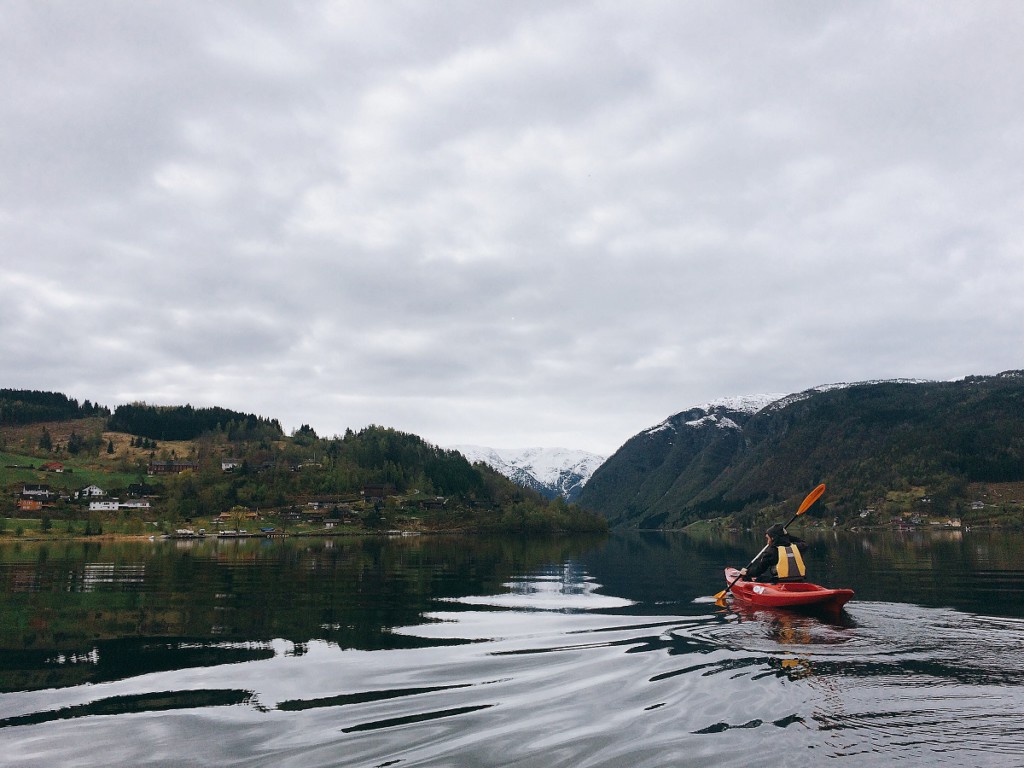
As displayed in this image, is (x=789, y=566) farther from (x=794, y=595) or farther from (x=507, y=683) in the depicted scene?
(x=507, y=683)

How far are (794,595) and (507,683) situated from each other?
18.3 meters

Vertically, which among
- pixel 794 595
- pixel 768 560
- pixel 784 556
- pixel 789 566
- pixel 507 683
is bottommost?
pixel 507 683

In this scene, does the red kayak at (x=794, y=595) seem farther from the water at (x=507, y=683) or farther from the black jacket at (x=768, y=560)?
the black jacket at (x=768, y=560)

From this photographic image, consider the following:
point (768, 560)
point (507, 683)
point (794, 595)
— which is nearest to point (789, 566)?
point (768, 560)

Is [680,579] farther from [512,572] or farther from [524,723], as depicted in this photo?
[524,723]

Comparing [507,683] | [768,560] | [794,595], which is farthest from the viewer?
[768,560]

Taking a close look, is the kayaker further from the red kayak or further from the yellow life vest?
the red kayak

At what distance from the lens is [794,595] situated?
1202 inches

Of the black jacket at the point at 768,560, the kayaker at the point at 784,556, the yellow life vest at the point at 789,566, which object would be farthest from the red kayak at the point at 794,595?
the black jacket at the point at 768,560

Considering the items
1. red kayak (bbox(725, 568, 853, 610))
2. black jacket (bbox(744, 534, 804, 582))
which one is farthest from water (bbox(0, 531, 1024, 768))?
black jacket (bbox(744, 534, 804, 582))

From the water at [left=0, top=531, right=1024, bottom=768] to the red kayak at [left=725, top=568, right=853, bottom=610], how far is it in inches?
26.2

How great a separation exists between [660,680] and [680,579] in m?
39.3

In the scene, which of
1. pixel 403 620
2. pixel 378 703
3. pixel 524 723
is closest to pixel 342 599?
pixel 403 620

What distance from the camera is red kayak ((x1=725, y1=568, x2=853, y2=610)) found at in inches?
1165
